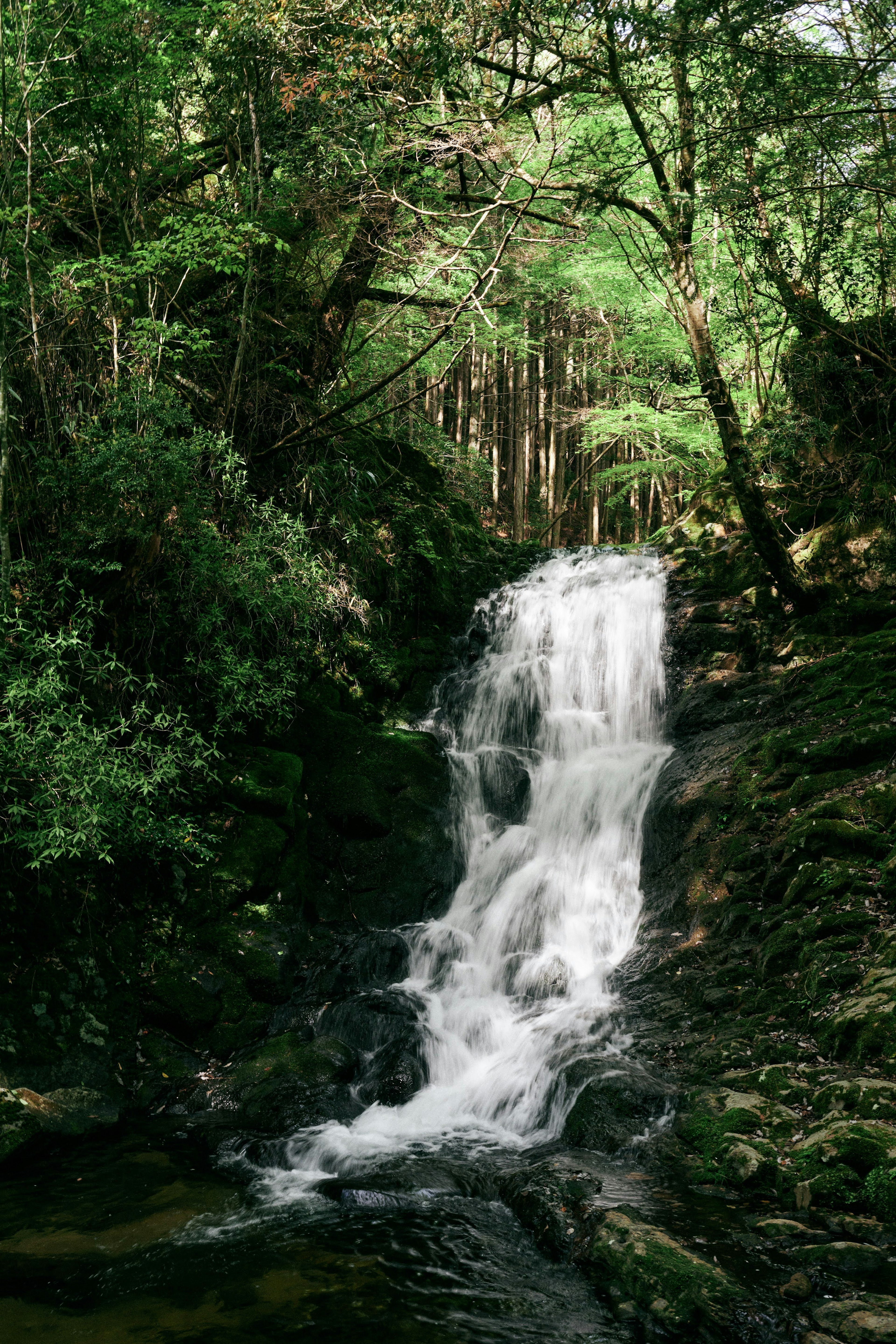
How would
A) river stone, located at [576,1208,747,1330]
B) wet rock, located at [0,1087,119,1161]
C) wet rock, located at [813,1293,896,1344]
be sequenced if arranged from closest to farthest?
1. wet rock, located at [813,1293,896,1344]
2. river stone, located at [576,1208,747,1330]
3. wet rock, located at [0,1087,119,1161]

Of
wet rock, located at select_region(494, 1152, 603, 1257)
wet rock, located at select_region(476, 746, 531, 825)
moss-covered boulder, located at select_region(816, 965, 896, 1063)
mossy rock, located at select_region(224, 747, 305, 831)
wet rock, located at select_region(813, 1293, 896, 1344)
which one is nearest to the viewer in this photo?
wet rock, located at select_region(813, 1293, 896, 1344)

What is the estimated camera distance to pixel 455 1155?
225 inches

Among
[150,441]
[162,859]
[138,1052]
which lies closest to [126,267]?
[150,441]

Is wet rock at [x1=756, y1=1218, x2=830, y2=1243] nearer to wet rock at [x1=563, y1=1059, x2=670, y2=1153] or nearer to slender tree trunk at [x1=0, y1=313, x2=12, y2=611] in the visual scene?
wet rock at [x1=563, y1=1059, x2=670, y2=1153]

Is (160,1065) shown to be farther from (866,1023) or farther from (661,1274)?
(866,1023)

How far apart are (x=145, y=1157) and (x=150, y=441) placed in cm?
553

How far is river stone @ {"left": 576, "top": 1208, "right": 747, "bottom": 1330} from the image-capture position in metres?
3.64

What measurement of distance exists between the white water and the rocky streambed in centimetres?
25

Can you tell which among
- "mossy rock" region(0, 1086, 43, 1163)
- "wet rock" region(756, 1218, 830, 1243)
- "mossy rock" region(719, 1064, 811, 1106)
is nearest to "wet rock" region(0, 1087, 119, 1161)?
"mossy rock" region(0, 1086, 43, 1163)

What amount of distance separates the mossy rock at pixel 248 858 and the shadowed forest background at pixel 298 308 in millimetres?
280

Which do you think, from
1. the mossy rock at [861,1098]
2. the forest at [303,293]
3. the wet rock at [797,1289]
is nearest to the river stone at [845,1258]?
the wet rock at [797,1289]

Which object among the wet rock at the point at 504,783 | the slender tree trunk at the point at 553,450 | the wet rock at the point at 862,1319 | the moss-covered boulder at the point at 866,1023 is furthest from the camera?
the slender tree trunk at the point at 553,450

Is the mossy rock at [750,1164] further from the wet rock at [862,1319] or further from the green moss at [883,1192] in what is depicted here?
the wet rock at [862,1319]

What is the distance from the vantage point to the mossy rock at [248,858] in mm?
7949
